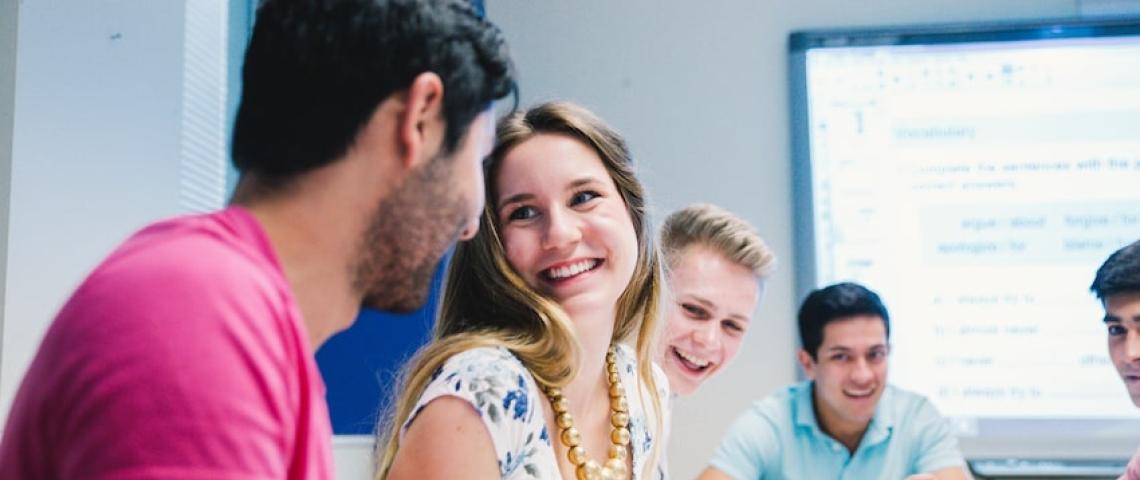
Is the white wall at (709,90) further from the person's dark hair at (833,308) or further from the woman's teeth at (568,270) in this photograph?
the woman's teeth at (568,270)

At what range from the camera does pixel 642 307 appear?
162cm

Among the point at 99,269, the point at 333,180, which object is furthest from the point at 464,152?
the point at 99,269

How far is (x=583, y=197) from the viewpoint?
143cm

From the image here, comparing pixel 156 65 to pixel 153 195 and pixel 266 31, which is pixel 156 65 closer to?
pixel 153 195

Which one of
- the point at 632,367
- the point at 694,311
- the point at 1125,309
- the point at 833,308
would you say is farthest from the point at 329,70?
the point at 833,308

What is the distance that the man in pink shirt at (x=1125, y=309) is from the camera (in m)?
2.13

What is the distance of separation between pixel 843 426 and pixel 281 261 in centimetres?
216

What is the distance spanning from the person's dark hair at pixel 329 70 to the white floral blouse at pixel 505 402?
0.48 meters

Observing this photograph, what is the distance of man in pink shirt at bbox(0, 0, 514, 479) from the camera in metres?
0.58

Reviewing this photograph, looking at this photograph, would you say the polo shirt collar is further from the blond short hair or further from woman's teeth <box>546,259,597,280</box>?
woman's teeth <box>546,259,597,280</box>

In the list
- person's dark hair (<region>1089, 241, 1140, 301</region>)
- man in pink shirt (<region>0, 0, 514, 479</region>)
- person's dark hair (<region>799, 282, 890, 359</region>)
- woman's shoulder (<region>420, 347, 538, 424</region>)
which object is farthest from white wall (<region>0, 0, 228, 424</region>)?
person's dark hair (<region>1089, 241, 1140, 301</region>)

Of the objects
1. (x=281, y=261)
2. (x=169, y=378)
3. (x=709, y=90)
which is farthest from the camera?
(x=709, y=90)

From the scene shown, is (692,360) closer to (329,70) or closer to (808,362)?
(808,362)

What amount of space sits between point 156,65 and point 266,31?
1.04 meters
